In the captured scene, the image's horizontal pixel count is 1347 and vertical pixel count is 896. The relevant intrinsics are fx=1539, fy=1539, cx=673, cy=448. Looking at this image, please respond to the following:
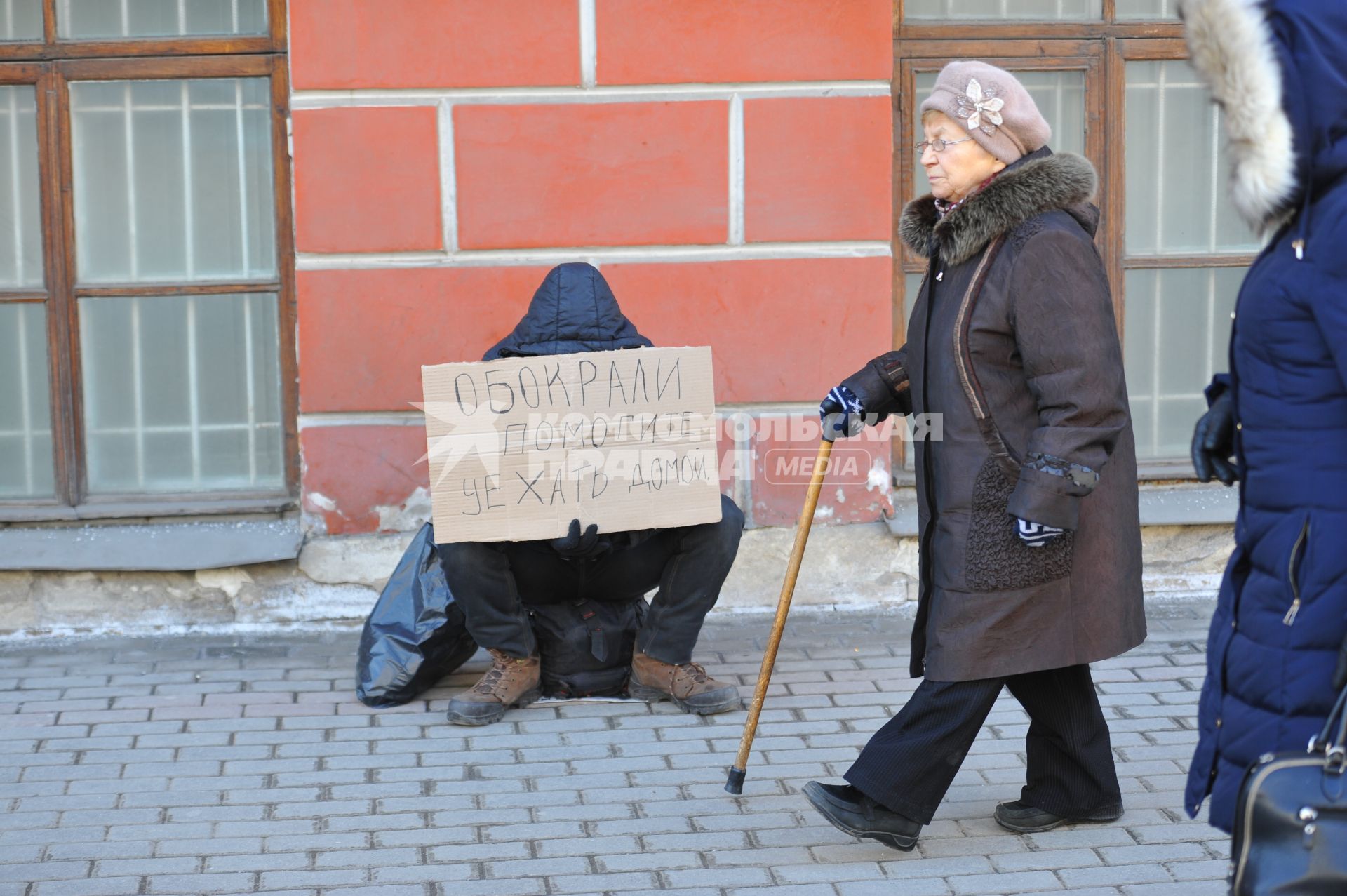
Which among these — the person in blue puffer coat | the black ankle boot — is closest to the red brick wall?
the black ankle boot

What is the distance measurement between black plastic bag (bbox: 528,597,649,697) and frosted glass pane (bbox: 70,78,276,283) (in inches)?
73.3

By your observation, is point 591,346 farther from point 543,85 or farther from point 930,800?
point 930,800

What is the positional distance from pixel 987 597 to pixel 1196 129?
3.30 m

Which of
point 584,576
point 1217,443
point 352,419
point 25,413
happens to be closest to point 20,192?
point 25,413

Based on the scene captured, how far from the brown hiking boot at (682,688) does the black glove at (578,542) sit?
408 millimetres

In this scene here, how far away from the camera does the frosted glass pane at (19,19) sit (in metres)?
5.49

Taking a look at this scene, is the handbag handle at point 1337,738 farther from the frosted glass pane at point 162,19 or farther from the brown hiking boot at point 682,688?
the frosted glass pane at point 162,19

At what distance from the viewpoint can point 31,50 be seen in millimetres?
5496

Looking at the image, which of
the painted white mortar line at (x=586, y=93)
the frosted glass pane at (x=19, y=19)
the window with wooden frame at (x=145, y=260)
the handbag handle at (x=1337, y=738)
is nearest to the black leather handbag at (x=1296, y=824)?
→ the handbag handle at (x=1337, y=738)

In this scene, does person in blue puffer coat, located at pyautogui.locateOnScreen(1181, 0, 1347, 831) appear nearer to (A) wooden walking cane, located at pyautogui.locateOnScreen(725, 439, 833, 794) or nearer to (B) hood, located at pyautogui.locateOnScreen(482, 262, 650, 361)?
(A) wooden walking cane, located at pyautogui.locateOnScreen(725, 439, 833, 794)

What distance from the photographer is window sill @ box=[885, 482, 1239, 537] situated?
5.70m

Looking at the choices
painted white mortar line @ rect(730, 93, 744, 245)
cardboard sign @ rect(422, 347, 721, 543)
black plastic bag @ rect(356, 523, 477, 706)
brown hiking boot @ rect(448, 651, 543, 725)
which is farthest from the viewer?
painted white mortar line @ rect(730, 93, 744, 245)

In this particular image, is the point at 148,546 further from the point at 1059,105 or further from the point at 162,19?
the point at 1059,105

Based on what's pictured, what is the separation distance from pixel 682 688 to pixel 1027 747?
1186 mm
